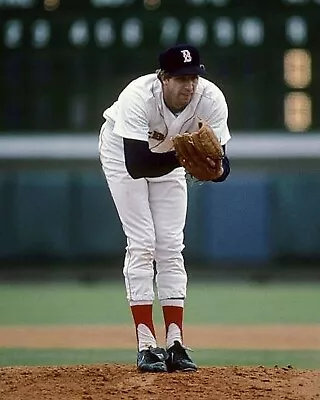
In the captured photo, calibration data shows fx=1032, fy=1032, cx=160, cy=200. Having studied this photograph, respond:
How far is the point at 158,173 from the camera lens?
165 inches

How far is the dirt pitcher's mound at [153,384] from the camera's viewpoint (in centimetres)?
393

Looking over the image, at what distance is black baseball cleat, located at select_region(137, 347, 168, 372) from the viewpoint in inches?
171

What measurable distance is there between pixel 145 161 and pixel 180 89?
0.33 meters

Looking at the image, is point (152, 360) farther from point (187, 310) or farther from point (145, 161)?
point (187, 310)

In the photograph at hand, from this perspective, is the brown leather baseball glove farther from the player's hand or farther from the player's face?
the player's face

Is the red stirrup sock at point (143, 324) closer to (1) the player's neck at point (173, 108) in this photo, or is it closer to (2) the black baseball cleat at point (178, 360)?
(2) the black baseball cleat at point (178, 360)

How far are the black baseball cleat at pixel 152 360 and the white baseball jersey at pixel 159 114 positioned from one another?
87 centimetres

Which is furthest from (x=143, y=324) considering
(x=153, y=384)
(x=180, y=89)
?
(x=180, y=89)

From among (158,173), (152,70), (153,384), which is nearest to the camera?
(153,384)

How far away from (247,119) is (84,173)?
2.13m

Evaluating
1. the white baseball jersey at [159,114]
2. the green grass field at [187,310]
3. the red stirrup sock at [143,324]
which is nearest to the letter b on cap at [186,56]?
the white baseball jersey at [159,114]

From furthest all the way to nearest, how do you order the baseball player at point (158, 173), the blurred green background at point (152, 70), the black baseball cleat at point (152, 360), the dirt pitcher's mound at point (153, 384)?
1. the blurred green background at point (152, 70)
2. the black baseball cleat at point (152, 360)
3. the baseball player at point (158, 173)
4. the dirt pitcher's mound at point (153, 384)

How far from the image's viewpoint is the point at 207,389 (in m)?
3.99

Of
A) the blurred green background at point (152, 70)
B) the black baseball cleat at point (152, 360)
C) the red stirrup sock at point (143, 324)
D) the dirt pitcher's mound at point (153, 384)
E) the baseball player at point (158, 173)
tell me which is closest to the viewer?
the dirt pitcher's mound at point (153, 384)
